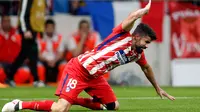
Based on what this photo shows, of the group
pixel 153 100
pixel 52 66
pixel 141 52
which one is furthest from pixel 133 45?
pixel 52 66

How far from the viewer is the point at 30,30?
16688mm

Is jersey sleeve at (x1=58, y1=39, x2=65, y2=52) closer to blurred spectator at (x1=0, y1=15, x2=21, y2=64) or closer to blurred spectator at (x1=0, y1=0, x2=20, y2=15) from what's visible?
blurred spectator at (x1=0, y1=15, x2=21, y2=64)

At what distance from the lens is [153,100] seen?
12.3m

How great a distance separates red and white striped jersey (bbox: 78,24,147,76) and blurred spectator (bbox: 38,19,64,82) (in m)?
8.13

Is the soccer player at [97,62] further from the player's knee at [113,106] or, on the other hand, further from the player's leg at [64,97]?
the player's knee at [113,106]

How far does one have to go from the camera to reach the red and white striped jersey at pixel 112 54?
31.1 ft

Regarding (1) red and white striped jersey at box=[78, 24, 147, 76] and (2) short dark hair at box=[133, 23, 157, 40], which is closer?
(2) short dark hair at box=[133, 23, 157, 40]

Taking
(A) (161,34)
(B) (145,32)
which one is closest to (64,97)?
(B) (145,32)

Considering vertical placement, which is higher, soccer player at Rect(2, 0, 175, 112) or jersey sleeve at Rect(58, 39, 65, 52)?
soccer player at Rect(2, 0, 175, 112)

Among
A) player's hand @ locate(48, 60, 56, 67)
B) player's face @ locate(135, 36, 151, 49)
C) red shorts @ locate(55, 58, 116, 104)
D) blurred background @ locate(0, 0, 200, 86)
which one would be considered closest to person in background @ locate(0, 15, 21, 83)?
blurred background @ locate(0, 0, 200, 86)

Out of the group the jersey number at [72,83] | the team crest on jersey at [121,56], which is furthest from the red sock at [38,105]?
the team crest on jersey at [121,56]

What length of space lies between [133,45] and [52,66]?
8.52 m

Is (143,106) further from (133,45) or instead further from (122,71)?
(122,71)

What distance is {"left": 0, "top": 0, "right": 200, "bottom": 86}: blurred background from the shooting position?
1811 cm
